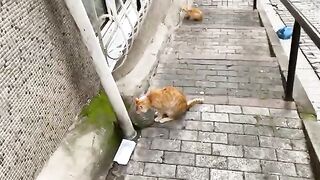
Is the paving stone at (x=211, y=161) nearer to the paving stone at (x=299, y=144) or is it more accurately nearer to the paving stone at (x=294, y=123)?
the paving stone at (x=299, y=144)

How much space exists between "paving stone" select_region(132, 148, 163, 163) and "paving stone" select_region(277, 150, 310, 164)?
0.85 meters

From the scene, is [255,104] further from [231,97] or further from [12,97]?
[12,97]

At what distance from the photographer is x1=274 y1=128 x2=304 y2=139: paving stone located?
2418 millimetres

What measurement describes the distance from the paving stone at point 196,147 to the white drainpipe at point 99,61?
15.9 inches

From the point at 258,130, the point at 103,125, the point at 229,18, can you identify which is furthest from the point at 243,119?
the point at 229,18

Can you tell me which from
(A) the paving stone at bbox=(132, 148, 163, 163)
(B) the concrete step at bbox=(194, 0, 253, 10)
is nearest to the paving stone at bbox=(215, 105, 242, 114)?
(A) the paving stone at bbox=(132, 148, 163, 163)

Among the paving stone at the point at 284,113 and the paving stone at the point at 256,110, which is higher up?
the paving stone at the point at 256,110

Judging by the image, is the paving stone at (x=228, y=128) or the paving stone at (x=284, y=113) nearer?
the paving stone at (x=228, y=128)

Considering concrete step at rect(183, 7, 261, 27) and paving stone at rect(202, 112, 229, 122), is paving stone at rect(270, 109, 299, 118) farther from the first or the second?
concrete step at rect(183, 7, 261, 27)

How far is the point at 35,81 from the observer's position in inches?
66.2

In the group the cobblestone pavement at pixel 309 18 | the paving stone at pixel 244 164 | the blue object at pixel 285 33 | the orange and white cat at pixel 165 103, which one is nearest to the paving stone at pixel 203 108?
the orange and white cat at pixel 165 103

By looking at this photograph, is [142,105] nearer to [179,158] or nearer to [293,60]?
[179,158]

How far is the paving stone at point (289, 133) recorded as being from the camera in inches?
95.2

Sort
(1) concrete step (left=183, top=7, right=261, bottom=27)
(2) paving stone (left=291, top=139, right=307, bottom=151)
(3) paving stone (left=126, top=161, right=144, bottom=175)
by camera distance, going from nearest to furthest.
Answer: (3) paving stone (left=126, top=161, right=144, bottom=175), (2) paving stone (left=291, top=139, right=307, bottom=151), (1) concrete step (left=183, top=7, right=261, bottom=27)
